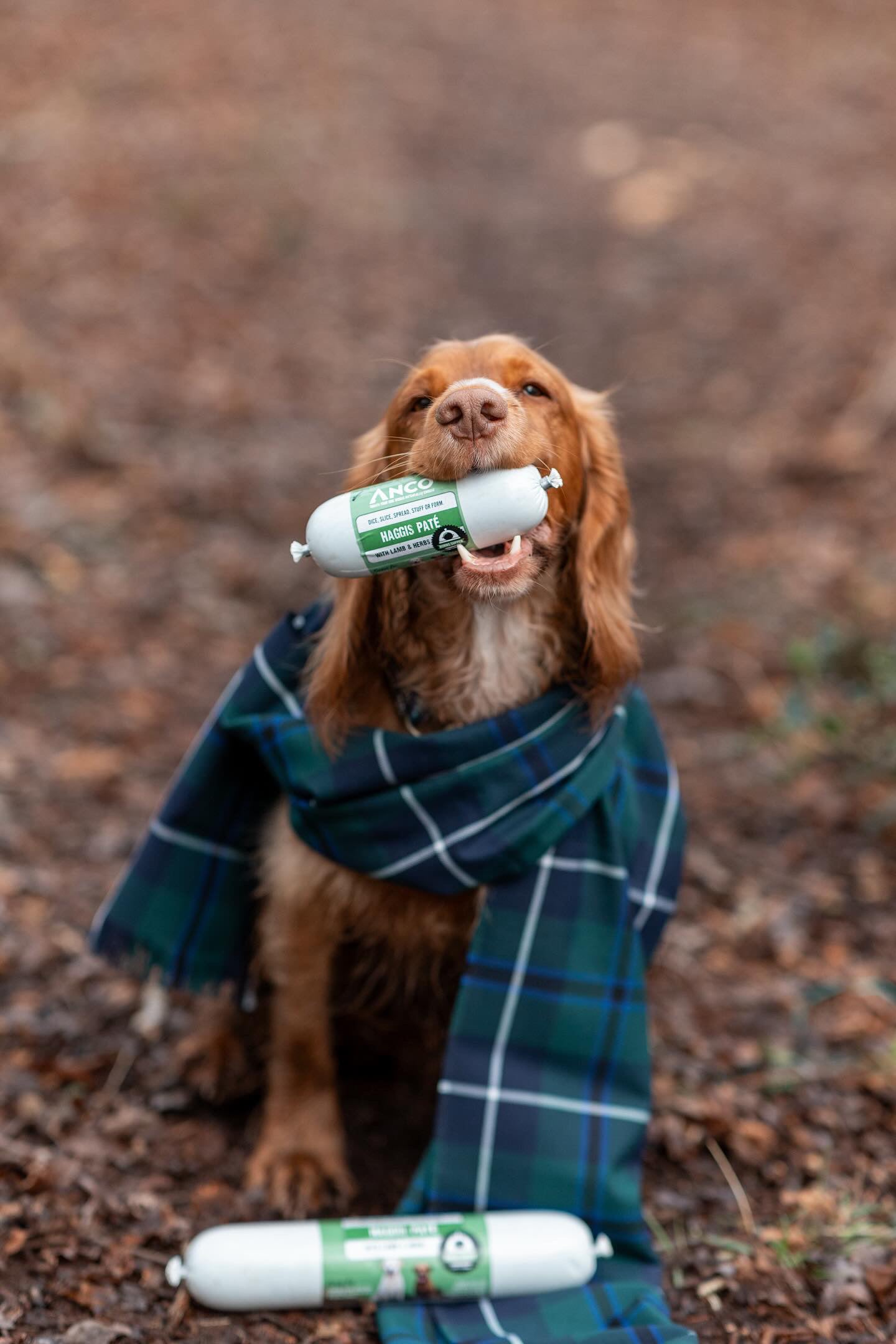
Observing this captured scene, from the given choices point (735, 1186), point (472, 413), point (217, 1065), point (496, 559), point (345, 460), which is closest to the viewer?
point (472, 413)

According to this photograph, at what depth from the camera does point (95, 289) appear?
24.2ft

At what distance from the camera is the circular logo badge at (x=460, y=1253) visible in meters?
2.58

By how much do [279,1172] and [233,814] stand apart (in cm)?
85

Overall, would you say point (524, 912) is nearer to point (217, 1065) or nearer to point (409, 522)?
point (409, 522)

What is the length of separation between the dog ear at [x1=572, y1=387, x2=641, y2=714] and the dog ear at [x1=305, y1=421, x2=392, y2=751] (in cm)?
43

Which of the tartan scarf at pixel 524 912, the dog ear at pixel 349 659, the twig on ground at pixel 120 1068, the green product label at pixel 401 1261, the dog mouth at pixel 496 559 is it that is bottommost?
the green product label at pixel 401 1261

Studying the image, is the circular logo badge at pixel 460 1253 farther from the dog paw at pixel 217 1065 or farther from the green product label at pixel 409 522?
the green product label at pixel 409 522

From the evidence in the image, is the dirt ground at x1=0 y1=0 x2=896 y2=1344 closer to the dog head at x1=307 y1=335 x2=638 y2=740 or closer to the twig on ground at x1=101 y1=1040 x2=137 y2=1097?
the twig on ground at x1=101 y1=1040 x2=137 y2=1097

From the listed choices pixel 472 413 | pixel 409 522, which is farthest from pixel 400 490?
pixel 472 413

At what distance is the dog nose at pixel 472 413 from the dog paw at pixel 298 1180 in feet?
5.77

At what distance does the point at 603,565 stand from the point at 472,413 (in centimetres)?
62

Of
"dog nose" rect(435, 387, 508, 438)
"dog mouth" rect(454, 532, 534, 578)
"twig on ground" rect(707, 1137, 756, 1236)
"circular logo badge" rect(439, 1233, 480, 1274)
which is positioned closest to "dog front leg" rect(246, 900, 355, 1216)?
"circular logo badge" rect(439, 1233, 480, 1274)

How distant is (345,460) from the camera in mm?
6738

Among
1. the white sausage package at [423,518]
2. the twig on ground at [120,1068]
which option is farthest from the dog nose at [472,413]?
the twig on ground at [120,1068]
